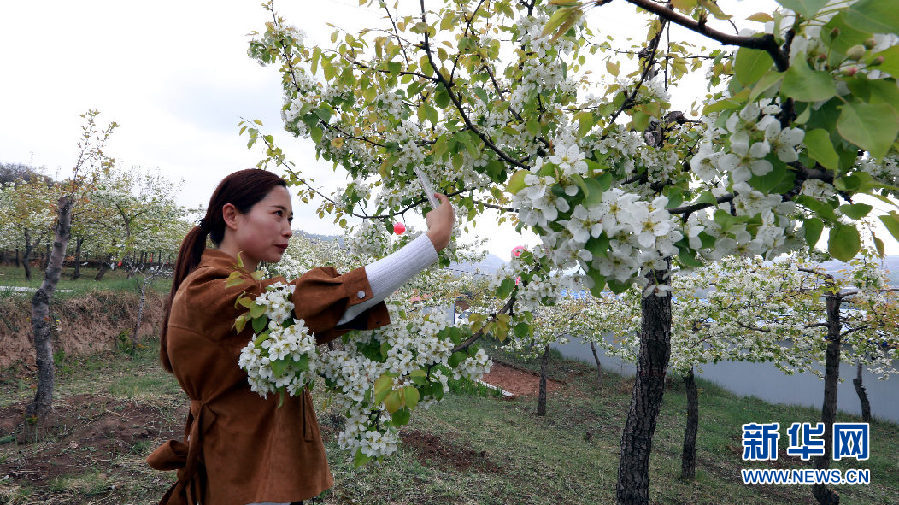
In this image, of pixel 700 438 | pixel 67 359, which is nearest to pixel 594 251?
pixel 700 438

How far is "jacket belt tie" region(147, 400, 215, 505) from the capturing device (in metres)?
1.58

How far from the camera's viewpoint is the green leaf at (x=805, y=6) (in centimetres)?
69

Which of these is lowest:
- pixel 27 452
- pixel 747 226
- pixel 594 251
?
pixel 27 452

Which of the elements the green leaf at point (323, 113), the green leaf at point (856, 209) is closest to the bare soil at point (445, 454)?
the green leaf at point (323, 113)

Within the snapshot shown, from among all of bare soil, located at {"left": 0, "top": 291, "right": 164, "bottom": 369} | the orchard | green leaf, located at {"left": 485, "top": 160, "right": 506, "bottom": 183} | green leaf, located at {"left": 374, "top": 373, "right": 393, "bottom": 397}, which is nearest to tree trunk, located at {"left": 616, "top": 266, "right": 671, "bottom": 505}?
the orchard

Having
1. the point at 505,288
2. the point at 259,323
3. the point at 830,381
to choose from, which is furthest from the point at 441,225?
the point at 830,381

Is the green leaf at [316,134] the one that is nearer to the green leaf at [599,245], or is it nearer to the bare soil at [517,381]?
the green leaf at [599,245]

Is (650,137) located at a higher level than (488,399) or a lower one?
higher

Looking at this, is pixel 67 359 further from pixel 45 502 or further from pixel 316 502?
pixel 316 502

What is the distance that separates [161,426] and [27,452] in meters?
1.29

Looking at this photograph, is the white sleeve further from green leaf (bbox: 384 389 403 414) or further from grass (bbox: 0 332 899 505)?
grass (bbox: 0 332 899 505)

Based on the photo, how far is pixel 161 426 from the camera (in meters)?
5.70

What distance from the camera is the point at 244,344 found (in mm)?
1471

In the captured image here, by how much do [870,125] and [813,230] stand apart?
55cm
